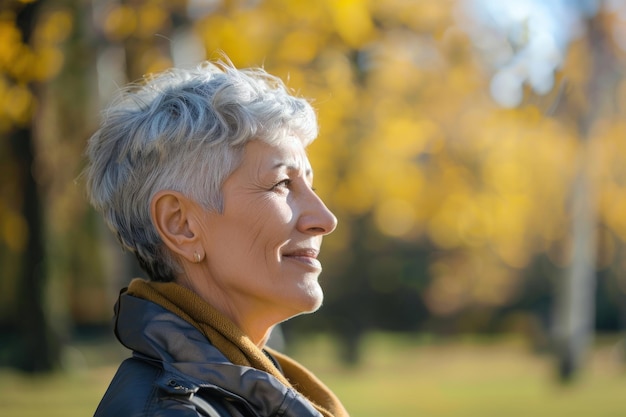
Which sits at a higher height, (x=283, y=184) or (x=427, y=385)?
(x=427, y=385)

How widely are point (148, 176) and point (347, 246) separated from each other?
56.5 ft

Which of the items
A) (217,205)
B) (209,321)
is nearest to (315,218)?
(217,205)

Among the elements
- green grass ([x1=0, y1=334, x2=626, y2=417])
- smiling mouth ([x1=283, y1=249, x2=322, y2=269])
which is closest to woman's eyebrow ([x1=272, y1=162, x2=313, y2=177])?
smiling mouth ([x1=283, y1=249, x2=322, y2=269])

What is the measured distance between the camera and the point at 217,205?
6.80ft

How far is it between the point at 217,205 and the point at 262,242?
0.14 meters

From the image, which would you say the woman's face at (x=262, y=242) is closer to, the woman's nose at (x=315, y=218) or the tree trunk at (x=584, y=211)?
the woman's nose at (x=315, y=218)

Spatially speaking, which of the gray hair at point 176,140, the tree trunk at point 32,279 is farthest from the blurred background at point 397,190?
the gray hair at point 176,140

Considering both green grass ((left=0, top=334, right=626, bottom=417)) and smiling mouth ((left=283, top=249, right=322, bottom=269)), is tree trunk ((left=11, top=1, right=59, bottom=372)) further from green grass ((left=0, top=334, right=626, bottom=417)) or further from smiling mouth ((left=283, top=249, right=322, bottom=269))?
smiling mouth ((left=283, top=249, right=322, bottom=269))

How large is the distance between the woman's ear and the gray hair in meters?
0.02

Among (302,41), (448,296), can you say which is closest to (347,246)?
(448,296)

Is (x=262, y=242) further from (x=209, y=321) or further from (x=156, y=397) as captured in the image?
(x=156, y=397)

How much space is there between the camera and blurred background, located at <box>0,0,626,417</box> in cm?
790

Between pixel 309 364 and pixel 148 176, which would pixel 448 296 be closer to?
pixel 309 364

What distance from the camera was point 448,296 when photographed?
802 inches
